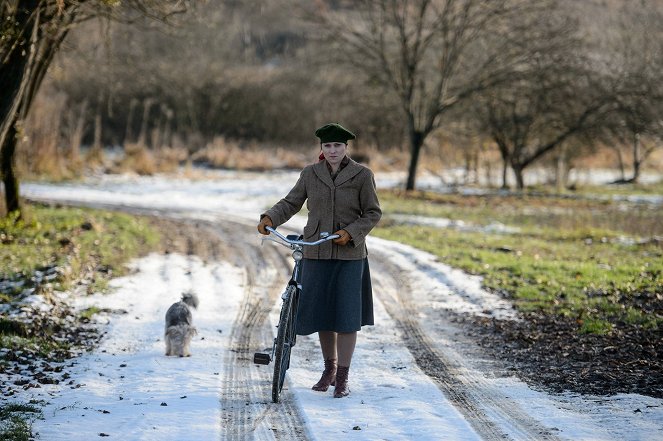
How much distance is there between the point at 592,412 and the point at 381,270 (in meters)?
6.86

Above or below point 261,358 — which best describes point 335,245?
above

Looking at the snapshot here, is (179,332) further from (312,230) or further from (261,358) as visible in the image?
(312,230)

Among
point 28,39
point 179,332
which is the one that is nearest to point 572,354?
point 179,332

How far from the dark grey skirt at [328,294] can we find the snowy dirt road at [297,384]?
62 cm

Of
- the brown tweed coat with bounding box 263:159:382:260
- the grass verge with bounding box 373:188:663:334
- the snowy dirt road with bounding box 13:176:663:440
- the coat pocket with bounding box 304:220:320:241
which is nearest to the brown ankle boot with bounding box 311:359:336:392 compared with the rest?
the snowy dirt road with bounding box 13:176:663:440

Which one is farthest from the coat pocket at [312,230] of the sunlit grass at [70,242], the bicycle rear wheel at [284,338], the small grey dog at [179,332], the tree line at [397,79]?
the tree line at [397,79]

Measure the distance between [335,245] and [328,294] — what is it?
391 mm

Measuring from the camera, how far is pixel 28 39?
10.6 metres

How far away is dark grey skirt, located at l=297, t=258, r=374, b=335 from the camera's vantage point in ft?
20.1

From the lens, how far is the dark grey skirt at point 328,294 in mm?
6121

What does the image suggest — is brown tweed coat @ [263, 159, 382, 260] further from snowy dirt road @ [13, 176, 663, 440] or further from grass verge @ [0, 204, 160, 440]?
grass verge @ [0, 204, 160, 440]

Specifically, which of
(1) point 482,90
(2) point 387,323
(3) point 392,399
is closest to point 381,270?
(2) point 387,323

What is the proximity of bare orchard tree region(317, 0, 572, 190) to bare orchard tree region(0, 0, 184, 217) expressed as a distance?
39.9 ft

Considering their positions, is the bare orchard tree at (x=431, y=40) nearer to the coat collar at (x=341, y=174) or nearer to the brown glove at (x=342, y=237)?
the coat collar at (x=341, y=174)
